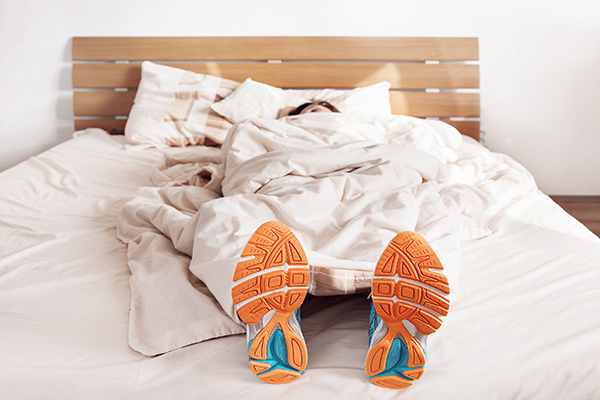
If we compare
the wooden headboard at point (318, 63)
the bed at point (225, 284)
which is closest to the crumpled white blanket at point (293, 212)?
the bed at point (225, 284)

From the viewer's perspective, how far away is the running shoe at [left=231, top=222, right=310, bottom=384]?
2.17 ft

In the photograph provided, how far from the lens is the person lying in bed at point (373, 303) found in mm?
646

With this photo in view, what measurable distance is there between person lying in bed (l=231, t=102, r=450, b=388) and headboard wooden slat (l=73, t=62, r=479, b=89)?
180 centimetres

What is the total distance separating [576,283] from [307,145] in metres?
0.78

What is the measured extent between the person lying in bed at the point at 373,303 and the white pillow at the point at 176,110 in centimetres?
148

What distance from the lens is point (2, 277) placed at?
3.12 ft

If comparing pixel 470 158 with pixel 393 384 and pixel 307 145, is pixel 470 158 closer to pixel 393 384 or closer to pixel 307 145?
pixel 307 145

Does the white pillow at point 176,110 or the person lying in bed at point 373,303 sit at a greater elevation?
the white pillow at point 176,110

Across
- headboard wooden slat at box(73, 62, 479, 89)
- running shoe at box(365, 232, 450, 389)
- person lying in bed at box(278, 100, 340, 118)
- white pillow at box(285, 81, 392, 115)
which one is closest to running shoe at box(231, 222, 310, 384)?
running shoe at box(365, 232, 450, 389)

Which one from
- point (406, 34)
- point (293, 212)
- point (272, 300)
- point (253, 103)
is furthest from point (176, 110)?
point (272, 300)

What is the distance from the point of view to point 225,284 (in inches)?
30.2

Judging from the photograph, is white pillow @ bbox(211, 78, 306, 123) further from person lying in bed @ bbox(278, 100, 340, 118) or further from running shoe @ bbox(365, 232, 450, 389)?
running shoe @ bbox(365, 232, 450, 389)

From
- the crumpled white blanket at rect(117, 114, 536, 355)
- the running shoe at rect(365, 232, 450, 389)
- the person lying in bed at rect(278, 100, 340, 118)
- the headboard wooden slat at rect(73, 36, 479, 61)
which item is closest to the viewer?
the running shoe at rect(365, 232, 450, 389)

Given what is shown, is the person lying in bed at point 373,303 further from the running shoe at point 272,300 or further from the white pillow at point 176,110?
the white pillow at point 176,110
